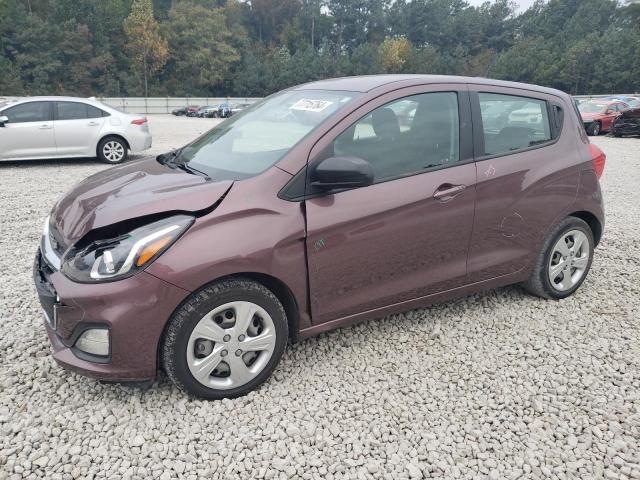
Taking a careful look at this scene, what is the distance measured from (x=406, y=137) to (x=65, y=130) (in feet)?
29.1

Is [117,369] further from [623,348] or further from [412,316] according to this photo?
[623,348]

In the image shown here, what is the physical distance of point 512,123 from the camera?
365cm

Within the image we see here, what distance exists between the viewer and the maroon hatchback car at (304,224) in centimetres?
252

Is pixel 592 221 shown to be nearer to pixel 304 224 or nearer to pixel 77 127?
pixel 304 224

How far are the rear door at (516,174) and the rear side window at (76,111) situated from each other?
8.88 m

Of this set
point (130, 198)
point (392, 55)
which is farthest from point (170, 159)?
point (392, 55)

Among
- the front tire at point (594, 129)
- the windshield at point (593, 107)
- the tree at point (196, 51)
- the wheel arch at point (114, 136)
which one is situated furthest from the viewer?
the tree at point (196, 51)

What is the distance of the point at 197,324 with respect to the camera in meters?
2.57

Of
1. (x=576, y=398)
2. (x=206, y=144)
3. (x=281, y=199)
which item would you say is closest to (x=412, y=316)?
(x=576, y=398)

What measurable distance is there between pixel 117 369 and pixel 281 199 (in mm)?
1202

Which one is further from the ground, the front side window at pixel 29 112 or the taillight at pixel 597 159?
the front side window at pixel 29 112

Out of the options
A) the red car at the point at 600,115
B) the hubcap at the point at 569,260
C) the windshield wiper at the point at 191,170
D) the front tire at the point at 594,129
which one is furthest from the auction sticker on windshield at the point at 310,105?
the front tire at the point at 594,129

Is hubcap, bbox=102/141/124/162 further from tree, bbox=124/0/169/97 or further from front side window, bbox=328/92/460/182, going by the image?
tree, bbox=124/0/169/97

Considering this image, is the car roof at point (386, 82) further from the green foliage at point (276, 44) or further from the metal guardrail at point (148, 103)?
the green foliage at point (276, 44)
